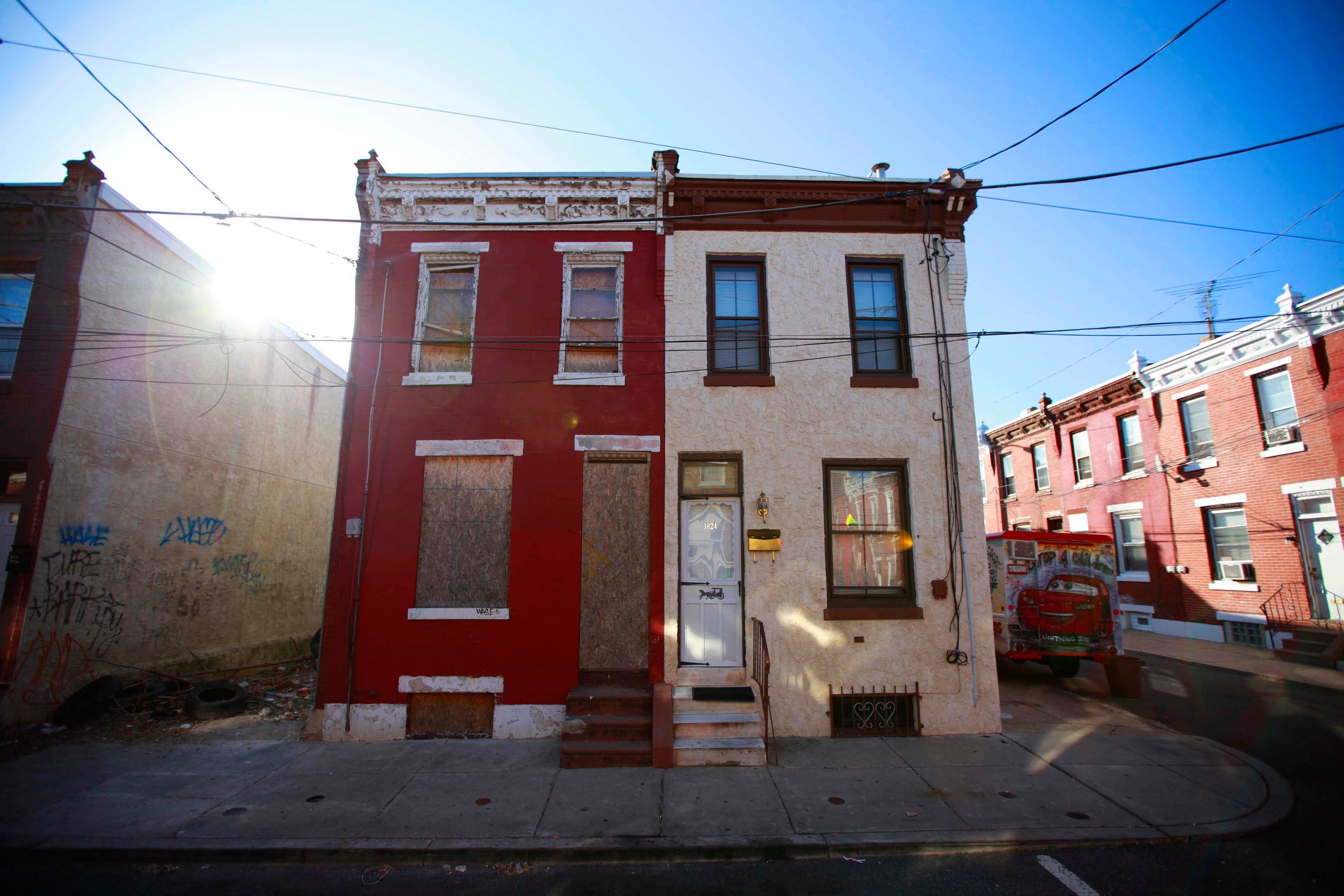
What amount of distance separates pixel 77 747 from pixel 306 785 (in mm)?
3741

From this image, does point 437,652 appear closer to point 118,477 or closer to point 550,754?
point 550,754

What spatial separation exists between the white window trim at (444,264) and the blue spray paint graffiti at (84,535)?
5211 mm

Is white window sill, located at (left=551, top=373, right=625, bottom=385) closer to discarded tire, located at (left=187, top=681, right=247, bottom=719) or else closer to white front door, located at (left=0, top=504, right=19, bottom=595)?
discarded tire, located at (left=187, top=681, right=247, bottom=719)

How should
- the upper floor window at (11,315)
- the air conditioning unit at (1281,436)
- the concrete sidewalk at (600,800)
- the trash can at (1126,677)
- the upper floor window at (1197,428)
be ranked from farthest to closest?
the upper floor window at (1197,428), the air conditioning unit at (1281,436), the trash can at (1126,677), the upper floor window at (11,315), the concrete sidewalk at (600,800)

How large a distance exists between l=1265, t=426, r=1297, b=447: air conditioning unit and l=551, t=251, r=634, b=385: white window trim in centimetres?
1656

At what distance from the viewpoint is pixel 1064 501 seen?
21.5 m

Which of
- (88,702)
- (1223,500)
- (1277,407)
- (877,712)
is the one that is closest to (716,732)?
(877,712)

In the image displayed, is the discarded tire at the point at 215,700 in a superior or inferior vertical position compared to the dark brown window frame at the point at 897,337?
inferior

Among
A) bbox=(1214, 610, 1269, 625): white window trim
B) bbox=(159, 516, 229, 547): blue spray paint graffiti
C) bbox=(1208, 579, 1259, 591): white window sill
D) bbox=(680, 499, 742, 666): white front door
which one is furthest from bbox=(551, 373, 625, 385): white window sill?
bbox=(1208, 579, 1259, 591): white window sill

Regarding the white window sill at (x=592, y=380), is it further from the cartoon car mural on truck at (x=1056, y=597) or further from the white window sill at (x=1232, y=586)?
the white window sill at (x=1232, y=586)

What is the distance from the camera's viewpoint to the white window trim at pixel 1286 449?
14.4 meters

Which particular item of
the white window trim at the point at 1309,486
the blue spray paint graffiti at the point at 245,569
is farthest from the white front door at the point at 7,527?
the white window trim at the point at 1309,486

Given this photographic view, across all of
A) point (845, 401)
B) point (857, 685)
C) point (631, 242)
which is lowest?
point (857, 685)

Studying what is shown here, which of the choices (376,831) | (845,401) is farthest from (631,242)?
(376,831)
